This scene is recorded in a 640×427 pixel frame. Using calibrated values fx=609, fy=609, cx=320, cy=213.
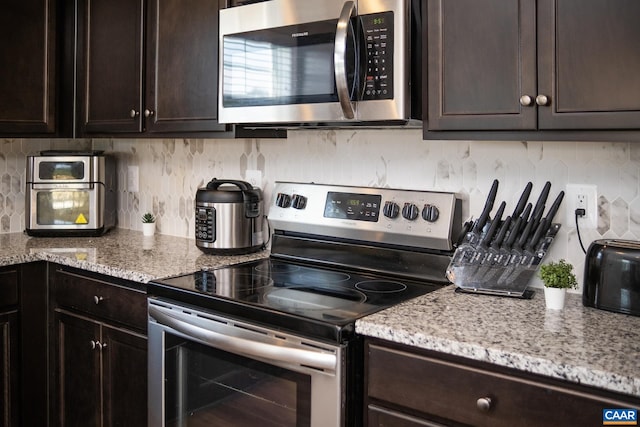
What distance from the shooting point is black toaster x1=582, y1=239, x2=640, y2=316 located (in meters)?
1.53

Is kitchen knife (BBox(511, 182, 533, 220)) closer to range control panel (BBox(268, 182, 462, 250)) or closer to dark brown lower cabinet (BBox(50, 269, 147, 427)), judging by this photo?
range control panel (BBox(268, 182, 462, 250))

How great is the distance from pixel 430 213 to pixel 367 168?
0.36 meters

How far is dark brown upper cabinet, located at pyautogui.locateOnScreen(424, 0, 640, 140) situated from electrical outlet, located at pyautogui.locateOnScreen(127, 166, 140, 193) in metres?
1.82

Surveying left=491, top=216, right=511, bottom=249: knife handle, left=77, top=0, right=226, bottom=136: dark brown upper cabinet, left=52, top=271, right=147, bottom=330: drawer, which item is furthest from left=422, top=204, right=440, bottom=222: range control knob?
left=52, top=271, right=147, bottom=330: drawer

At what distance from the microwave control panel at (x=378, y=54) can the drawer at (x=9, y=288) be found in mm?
1571

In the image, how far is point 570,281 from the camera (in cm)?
161

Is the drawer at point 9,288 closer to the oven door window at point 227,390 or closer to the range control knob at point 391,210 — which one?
the oven door window at point 227,390

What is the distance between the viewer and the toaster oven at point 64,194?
2834mm

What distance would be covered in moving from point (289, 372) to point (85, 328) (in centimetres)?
109

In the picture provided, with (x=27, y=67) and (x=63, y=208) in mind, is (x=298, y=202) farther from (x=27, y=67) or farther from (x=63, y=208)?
(x=27, y=67)

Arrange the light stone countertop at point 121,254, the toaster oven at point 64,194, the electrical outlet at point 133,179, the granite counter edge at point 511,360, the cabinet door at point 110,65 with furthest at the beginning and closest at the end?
1. the electrical outlet at point 133,179
2. the toaster oven at point 64,194
3. the cabinet door at point 110,65
4. the light stone countertop at point 121,254
5. the granite counter edge at point 511,360

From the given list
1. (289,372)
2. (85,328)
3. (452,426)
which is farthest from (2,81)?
(452,426)

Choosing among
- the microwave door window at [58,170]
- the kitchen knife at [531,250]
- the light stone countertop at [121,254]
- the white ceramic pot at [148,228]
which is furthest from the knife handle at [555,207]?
the microwave door window at [58,170]

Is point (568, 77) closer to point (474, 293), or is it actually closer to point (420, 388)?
point (474, 293)
